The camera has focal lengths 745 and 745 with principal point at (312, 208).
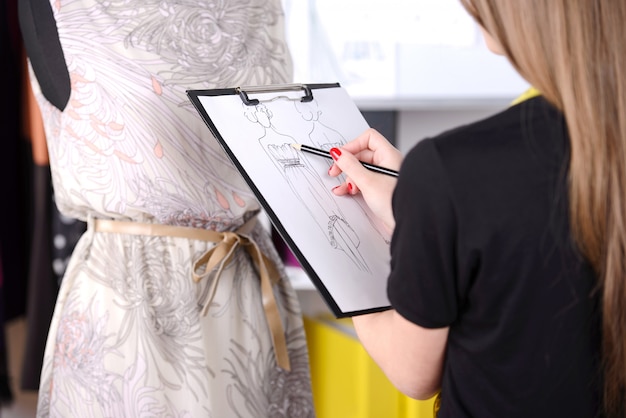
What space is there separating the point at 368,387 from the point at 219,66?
74cm

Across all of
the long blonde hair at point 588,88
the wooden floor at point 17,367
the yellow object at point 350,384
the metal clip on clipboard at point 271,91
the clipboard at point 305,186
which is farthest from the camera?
the wooden floor at point 17,367

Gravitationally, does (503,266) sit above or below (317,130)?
below

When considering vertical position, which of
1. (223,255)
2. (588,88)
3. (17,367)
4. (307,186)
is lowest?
(17,367)

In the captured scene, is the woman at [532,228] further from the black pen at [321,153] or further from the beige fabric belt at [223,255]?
the beige fabric belt at [223,255]

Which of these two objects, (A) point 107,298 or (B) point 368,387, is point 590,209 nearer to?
(A) point 107,298

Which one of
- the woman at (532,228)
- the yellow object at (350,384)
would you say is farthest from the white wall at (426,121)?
the woman at (532,228)

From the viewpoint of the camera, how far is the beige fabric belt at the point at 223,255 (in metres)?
1.01

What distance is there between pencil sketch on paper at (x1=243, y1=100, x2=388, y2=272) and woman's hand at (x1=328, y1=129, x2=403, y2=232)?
2cm

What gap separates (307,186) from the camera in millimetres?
911

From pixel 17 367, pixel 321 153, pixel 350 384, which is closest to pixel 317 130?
pixel 321 153

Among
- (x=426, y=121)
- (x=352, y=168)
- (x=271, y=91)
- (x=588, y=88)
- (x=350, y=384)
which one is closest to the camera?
(x=588, y=88)

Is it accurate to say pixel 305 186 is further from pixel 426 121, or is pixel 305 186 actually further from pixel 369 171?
pixel 426 121

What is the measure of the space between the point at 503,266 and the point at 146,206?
20.0 inches

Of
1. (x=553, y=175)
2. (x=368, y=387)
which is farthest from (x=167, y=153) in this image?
(x=368, y=387)
